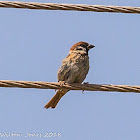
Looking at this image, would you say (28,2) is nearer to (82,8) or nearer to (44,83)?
(82,8)

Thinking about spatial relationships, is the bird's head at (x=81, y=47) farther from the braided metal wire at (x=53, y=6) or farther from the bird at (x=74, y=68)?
the braided metal wire at (x=53, y=6)

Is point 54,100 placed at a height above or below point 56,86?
above

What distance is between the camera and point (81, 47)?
7535mm

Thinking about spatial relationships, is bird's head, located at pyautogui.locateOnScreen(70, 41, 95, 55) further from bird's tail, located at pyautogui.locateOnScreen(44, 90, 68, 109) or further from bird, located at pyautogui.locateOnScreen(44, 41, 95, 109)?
bird's tail, located at pyautogui.locateOnScreen(44, 90, 68, 109)

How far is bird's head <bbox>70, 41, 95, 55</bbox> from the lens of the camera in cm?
736

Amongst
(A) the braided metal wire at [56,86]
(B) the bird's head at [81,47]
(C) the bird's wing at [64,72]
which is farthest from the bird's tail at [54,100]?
(A) the braided metal wire at [56,86]

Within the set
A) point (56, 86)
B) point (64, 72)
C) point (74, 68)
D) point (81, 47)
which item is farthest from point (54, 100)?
point (56, 86)

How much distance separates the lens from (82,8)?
541 cm

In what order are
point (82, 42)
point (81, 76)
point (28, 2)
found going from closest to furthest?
point (28, 2), point (81, 76), point (82, 42)

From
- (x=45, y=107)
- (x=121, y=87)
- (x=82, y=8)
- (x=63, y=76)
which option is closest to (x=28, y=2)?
(x=82, y=8)

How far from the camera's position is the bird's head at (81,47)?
7.36 meters

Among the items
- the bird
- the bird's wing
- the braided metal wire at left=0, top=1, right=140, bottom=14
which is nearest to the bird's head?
the bird

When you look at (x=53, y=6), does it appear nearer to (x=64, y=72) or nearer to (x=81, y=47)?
(x=64, y=72)

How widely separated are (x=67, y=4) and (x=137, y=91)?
121 cm
